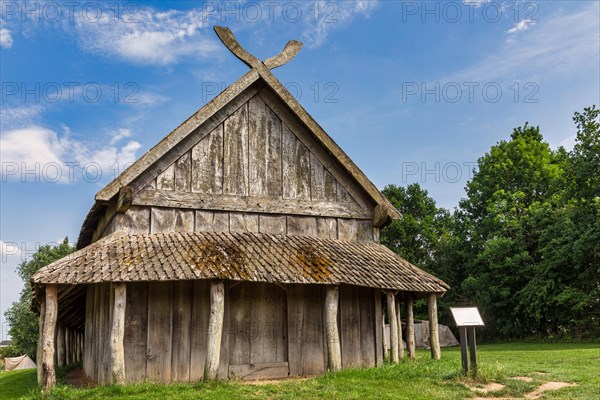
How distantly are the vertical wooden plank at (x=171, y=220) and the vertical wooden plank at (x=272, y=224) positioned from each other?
78.5 inches

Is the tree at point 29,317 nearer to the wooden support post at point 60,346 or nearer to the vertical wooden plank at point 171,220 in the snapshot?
the wooden support post at point 60,346

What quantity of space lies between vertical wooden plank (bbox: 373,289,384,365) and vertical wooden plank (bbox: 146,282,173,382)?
5908 mm

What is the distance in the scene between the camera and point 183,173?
1617 cm

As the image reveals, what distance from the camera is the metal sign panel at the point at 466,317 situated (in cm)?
1333

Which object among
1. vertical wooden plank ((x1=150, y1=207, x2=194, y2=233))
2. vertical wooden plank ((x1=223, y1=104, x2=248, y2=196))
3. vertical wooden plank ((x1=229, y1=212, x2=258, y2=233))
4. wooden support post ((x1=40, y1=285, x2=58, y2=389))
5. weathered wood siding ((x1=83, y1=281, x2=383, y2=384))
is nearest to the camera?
wooden support post ((x1=40, y1=285, x2=58, y2=389))

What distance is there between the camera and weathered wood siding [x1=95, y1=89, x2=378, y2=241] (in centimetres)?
1585

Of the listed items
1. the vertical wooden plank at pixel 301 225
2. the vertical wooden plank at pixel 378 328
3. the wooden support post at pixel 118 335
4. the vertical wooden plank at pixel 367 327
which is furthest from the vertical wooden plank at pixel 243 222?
the vertical wooden plank at pixel 378 328

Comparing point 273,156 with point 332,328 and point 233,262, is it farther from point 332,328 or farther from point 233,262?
point 332,328

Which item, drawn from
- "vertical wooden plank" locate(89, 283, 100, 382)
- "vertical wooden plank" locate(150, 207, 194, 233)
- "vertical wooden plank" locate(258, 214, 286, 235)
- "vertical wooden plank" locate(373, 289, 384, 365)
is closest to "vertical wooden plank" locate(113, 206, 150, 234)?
"vertical wooden plank" locate(150, 207, 194, 233)

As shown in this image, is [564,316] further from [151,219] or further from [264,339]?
[151,219]

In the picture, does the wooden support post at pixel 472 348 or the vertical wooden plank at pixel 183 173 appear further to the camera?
the vertical wooden plank at pixel 183 173

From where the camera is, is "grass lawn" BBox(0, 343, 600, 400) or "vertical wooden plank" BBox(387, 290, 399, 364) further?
"vertical wooden plank" BBox(387, 290, 399, 364)

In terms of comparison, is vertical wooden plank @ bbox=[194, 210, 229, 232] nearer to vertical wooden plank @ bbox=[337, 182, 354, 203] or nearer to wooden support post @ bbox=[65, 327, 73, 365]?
vertical wooden plank @ bbox=[337, 182, 354, 203]

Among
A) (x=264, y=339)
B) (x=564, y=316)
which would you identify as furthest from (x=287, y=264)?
(x=564, y=316)
